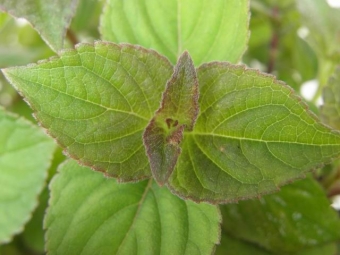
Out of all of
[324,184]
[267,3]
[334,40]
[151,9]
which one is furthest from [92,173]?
[267,3]

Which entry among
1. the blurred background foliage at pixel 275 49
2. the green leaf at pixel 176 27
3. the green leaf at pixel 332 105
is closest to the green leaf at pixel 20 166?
the blurred background foliage at pixel 275 49

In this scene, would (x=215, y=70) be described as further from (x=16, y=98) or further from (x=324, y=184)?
(x=16, y=98)

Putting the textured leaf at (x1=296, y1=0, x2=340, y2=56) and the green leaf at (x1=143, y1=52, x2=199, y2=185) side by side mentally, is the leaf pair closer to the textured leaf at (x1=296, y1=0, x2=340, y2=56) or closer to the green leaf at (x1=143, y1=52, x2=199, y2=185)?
the green leaf at (x1=143, y1=52, x2=199, y2=185)

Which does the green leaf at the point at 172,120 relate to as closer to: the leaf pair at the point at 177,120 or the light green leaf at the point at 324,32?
the leaf pair at the point at 177,120

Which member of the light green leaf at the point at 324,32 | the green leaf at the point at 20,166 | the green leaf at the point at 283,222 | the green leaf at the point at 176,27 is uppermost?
the light green leaf at the point at 324,32

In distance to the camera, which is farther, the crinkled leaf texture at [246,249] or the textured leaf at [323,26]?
the textured leaf at [323,26]

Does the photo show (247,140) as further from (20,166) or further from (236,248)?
(20,166)

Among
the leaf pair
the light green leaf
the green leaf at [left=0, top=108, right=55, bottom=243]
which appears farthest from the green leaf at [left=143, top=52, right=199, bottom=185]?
the light green leaf
